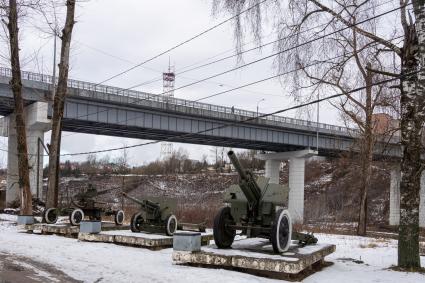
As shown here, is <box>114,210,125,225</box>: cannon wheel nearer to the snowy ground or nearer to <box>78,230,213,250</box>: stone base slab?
the snowy ground

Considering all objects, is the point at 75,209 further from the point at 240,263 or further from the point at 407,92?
the point at 407,92

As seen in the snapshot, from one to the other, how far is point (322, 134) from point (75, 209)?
154 ft

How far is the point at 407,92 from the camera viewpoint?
11156mm

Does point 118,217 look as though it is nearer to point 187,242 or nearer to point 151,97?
point 187,242

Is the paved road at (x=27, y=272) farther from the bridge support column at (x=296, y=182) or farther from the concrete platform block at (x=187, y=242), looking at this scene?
the bridge support column at (x=296, y=182)

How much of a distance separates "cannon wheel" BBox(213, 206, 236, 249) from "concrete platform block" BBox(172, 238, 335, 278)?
0.16 m

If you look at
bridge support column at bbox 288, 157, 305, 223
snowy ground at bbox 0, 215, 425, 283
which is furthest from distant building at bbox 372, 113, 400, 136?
bridge support column at bbox 288, 157, 305, 223

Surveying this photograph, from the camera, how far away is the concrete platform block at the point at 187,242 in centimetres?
1078

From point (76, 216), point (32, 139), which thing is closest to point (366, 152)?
point (76, 216)

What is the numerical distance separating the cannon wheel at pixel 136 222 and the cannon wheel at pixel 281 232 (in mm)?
5898

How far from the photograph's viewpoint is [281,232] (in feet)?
35.8

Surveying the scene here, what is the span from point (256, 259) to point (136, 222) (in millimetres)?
6567

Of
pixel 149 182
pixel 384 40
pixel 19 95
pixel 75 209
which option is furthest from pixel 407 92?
pixel 149 182

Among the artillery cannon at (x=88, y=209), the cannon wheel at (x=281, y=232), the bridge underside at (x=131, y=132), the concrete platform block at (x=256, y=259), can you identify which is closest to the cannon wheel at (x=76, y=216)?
the artillery cannon at (x=88, y=209)
